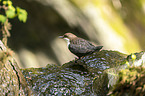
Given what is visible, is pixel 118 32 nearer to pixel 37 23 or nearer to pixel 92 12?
pixel 92 12

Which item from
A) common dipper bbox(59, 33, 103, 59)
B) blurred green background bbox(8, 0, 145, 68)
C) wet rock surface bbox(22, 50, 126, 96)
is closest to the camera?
wet rock surface bbox(22, 50, 126, 96)

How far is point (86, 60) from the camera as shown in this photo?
3742 millimetres

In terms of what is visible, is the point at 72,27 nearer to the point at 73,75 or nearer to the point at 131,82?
the point at 73,75

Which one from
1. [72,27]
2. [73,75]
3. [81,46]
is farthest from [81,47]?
[72,27]

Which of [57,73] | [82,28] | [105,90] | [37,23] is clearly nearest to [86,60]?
[57,73]

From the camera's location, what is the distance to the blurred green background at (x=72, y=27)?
219 inches

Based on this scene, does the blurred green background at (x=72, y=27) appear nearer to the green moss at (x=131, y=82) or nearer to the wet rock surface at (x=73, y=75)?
the wet rock surface at (x=73, y=75)

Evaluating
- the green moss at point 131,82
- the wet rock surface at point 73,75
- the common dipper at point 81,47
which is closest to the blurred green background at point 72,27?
the common dipper at point 81,47

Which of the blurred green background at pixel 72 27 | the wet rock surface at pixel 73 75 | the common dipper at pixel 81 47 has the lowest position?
the wet rock surface at pixel 73 75

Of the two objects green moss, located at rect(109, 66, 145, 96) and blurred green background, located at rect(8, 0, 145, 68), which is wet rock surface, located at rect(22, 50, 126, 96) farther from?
blurred green background, located at rect(8, 0, 145, 68)

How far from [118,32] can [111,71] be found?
3.54 m

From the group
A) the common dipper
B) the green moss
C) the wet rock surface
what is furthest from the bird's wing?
the green moss

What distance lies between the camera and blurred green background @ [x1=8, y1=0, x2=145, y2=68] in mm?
5559

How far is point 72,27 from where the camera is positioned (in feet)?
18.8
